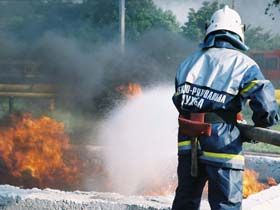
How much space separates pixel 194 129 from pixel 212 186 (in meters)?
0.36

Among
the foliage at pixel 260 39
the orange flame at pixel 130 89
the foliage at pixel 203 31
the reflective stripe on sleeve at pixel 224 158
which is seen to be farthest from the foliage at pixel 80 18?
the reflective stripe on sleeve at pixel 224 158

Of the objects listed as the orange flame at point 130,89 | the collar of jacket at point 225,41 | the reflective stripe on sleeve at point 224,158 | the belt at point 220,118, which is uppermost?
the collar of jacket at point 225,41

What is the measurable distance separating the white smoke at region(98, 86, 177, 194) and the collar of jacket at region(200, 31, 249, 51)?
291 cm

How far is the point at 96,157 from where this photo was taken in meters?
6.75

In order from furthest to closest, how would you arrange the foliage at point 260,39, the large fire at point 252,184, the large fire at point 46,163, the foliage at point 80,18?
the foliage at point 260,39
the foliage at point 80,18
the large fire at point 46,163
the large fire at point 252,184

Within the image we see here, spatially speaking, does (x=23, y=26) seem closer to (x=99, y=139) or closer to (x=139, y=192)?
(x=99, y=139)

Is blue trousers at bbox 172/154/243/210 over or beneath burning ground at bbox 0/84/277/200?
over

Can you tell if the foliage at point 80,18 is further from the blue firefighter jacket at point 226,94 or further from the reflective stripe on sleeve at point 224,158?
the reflective stripe on sleeve at point 224,158

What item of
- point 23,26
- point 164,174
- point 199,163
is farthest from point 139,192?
point 23,26

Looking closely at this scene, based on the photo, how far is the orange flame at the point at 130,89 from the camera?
9078 mm

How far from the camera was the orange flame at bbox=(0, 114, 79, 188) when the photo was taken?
6316 millimetres

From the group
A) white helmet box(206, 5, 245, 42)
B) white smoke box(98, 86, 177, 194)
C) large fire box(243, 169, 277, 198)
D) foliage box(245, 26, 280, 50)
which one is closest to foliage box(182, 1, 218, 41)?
foliage box(245, 26, 280, 50)

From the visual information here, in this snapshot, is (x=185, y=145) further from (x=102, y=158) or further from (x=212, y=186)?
(x=102, y=158)

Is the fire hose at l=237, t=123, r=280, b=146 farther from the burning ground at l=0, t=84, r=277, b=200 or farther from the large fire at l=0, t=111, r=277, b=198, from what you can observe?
the large fire at l=0, t=111, r=277, b=198
